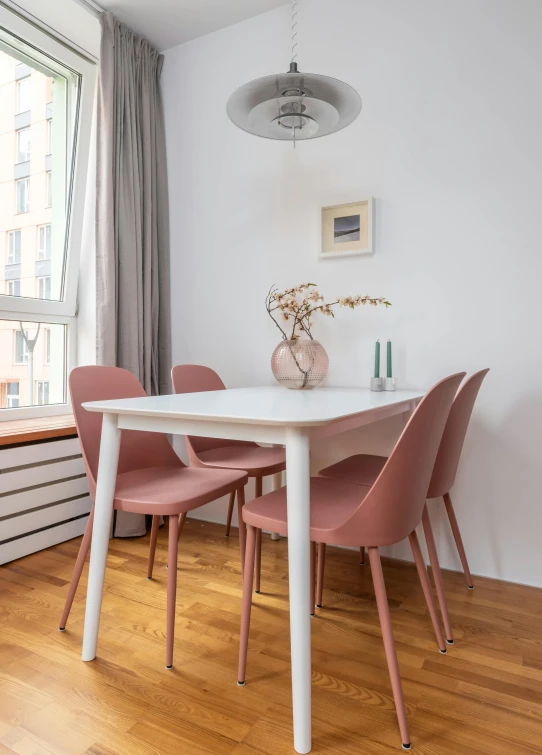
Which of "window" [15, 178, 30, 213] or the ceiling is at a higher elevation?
the ceiling

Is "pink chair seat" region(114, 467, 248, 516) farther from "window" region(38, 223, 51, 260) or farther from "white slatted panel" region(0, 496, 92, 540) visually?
"window" region(38, 223, 51, 260)

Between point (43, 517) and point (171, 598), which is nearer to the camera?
point (171, 598)

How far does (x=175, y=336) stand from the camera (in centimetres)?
288

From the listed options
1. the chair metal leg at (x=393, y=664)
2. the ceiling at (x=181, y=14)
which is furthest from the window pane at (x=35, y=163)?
the chair metal leg at (x=393, y=664)

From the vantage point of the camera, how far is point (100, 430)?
5.58ft

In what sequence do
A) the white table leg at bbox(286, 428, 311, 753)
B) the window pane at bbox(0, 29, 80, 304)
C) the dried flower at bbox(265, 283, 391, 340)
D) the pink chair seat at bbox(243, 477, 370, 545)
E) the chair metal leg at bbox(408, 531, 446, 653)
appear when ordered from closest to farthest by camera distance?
the white table leg at bbox(286, 428, 311, 753), the pink chair seat at bbox(243, 477, 370, 545), the chair metal leg at bbox(408, 531, 446, 653), the dried flower at bbox(265, 283, 391, 340), the window pane at bbox(0, 29, 80, 304)

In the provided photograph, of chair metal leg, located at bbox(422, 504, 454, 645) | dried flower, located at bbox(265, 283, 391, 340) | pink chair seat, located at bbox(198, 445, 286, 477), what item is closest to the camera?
chair metal leg, located at bbox(422, 504, 454, 645)

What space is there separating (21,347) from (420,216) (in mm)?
2037

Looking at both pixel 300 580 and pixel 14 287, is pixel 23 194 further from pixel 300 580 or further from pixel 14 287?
pixel 300 580

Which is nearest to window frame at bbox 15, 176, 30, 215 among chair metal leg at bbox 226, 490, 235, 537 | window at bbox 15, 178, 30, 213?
window at bbox 15, 178, 30, 213

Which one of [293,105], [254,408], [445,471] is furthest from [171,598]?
[293,105]

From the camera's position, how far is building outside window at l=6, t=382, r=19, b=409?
2467 millimetres

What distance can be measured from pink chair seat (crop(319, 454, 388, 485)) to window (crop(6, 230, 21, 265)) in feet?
5.97

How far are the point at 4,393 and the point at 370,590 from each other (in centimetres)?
193
